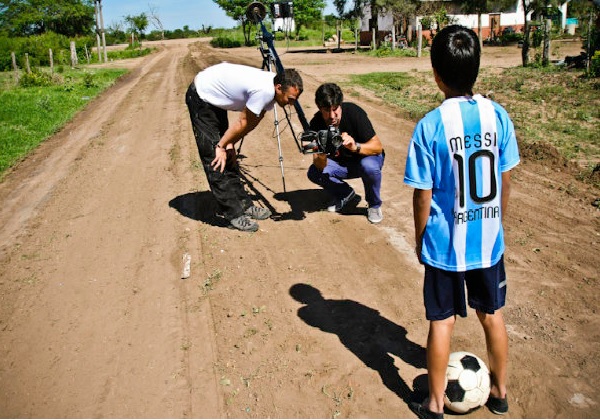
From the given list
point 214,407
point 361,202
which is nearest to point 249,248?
point 361,202

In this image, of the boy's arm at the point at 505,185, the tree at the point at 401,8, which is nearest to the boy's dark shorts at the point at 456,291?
the boy's arm at the point at 505,185

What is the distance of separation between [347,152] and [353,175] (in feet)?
0.99

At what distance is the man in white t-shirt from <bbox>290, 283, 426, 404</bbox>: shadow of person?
1.54 meters

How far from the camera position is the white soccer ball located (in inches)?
106

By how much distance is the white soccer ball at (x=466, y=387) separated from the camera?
8.84 ft

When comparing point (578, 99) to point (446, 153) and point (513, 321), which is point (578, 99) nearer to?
point (513, 321)

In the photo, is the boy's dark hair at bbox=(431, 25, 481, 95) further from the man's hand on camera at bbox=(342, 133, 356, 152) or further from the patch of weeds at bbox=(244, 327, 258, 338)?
the man's hand on camera at bbox=(342, 133, 356, 152)

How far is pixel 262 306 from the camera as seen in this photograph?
3969 mm

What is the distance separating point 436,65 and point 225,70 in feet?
9.91

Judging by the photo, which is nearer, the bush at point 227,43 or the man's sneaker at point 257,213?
the man's sneaker at point 257,213

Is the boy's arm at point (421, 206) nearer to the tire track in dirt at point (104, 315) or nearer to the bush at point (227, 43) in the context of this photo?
the tire track in dirt at point (104, 315)

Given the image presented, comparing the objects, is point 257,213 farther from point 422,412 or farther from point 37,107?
point 37,107

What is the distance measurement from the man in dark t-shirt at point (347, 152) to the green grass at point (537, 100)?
10.5 feet

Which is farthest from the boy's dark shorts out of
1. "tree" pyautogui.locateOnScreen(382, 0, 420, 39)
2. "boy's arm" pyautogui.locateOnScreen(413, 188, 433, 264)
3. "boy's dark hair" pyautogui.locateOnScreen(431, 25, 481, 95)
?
"tree" pyautogui.locateOnScreen(382, 0, 420, 39)
